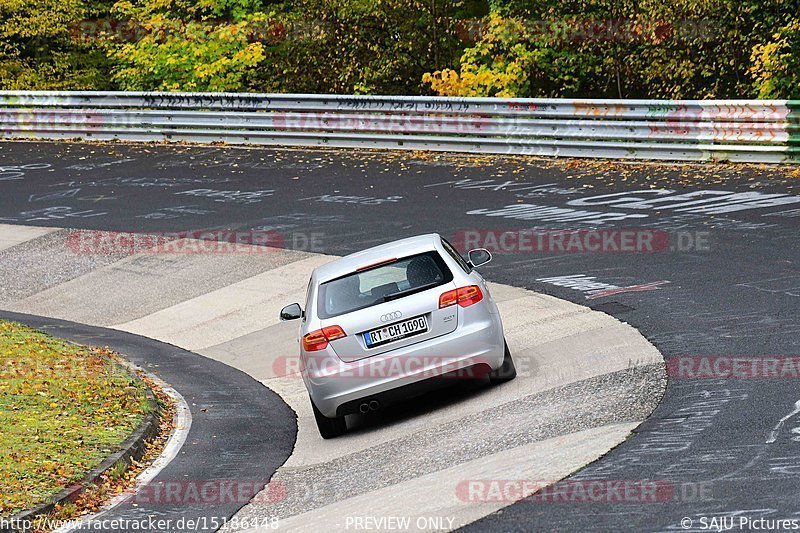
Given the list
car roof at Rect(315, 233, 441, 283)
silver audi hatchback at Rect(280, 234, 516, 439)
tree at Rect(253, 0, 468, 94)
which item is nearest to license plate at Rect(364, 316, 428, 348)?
silver audi hatchback at Rect(280, 234, 516, 439)

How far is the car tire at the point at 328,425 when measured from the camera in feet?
33.6

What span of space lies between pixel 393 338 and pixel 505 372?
127 cm

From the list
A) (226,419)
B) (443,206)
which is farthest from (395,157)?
Answer: (226,419)

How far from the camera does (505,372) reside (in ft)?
35.0

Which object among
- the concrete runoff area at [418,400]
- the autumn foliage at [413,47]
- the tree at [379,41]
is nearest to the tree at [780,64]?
the autumn foliage at [413,47]

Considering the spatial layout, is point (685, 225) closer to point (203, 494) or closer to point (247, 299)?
point (247, 299)

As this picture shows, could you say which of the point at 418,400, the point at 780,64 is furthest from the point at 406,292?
the point at 780,64

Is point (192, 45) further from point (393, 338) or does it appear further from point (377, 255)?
point (393, 338)

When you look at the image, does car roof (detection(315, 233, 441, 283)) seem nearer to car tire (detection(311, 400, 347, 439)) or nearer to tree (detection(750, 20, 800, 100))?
car tire (detection(311, 400, 347, 439))

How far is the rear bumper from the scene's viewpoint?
9961 millimetres

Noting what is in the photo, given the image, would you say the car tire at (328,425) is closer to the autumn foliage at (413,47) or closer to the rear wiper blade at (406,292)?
the rear wiper blade at (406,292)

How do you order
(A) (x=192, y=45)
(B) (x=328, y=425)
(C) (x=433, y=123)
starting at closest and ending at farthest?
(B) (x=328, y=425) → (C) (x=433, y=123) → (A) (x=192, y=45)

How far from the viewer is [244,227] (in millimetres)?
19578

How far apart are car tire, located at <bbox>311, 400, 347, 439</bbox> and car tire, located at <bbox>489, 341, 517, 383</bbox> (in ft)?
4.61
